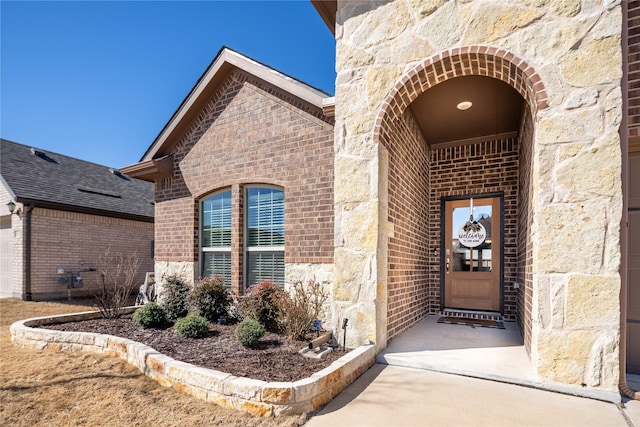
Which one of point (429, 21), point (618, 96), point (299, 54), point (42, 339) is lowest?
point (42, 339)

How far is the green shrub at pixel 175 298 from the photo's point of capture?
578 centimetres

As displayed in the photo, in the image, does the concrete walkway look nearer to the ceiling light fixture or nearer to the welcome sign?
the welcome sign

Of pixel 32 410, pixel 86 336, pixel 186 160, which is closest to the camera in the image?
pixel 32 410

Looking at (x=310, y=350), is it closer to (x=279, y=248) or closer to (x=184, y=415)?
(x=184, y=415)

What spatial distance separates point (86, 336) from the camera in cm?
454

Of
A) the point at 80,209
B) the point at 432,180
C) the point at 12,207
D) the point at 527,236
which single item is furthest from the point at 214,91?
the point at 12,207

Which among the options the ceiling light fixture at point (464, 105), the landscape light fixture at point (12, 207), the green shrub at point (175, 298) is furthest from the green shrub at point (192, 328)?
the landscape light fixture at point (12, 207)

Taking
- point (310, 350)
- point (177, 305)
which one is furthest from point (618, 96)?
point (177, 305)

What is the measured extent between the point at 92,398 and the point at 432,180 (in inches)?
246

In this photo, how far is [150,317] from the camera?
5309 mm

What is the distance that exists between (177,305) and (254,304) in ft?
6.06

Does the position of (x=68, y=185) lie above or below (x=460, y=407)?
above

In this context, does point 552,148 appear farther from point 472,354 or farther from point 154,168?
point 154,168

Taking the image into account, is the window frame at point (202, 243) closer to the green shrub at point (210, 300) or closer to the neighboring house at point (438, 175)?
the neighboring house at point (438, 175)
